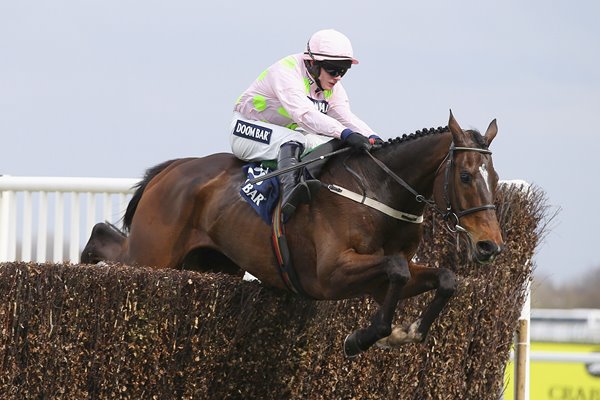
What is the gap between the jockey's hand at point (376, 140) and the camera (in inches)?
268

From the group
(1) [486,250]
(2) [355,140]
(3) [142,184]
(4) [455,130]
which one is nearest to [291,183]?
(2) [355,140]

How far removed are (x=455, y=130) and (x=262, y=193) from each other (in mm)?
1377

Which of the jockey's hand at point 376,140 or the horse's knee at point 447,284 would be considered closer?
the horse's knee at point 447,284

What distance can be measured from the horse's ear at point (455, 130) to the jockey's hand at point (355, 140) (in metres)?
0.63

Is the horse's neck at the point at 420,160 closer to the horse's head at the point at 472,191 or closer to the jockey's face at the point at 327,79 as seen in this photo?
the horse's head at the point at 472,191

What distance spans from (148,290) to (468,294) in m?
2.13

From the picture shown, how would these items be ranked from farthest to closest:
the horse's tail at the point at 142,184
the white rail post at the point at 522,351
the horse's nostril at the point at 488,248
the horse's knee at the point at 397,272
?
1. the white rail post at the point at 522,351
2. the horse's tail at the point at 142,184
3. the horse's knee at the point at 397,272
4. the horse's nostril at the point at 488,248

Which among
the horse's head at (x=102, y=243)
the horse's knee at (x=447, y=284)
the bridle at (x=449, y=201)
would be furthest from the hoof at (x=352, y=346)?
the horse's head at (x=102, y=243)

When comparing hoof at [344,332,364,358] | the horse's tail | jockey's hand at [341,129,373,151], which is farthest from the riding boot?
the horse's tail

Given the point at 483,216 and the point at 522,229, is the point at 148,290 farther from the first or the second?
the point at 522,229

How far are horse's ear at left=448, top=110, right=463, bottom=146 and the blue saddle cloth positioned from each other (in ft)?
4.02

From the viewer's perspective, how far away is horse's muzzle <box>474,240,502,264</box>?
5836mm

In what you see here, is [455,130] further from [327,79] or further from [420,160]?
[327,79]

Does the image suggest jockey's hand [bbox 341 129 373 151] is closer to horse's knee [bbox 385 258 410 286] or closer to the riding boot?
the riding boot
